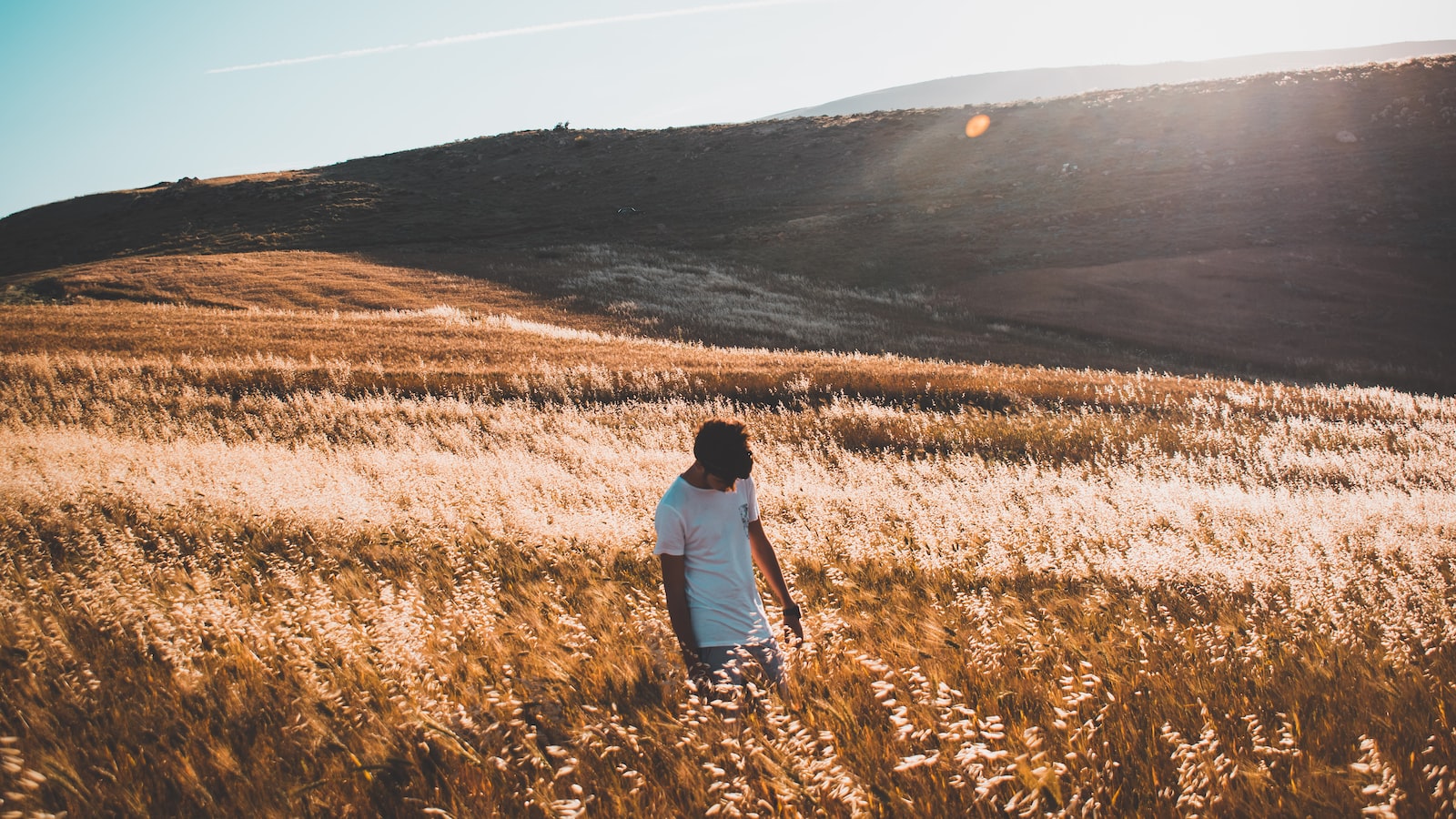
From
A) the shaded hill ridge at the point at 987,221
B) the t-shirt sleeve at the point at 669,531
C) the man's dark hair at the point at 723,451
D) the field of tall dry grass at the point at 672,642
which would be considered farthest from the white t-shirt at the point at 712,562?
the shaded hill ridge at the point at 987,221

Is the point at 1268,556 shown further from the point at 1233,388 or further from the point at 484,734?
the point at 1233,388

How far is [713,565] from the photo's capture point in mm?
3836

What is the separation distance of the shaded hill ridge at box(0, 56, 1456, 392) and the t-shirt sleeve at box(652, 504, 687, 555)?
26.3 m

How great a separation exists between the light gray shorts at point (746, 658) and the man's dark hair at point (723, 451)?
83 centimetres

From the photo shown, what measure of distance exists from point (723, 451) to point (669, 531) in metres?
0.47

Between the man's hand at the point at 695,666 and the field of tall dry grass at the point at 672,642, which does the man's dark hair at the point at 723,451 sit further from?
the field of tall dry grass at the point at 672,642

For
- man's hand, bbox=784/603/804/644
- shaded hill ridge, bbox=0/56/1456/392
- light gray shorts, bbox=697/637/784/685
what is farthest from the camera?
shaded hill ridge, bbox=0/56/1456/392

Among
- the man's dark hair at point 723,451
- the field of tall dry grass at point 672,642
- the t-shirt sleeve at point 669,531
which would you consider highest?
the man's dark hair at point 723,451

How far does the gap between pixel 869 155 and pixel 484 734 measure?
8521 centimetres

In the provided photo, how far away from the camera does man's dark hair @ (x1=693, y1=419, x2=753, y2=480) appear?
3.65m

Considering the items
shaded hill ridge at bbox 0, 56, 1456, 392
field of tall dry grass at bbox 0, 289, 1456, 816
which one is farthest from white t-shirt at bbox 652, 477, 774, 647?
shaded hill ridge at bbox 0, 56, 1456, 392

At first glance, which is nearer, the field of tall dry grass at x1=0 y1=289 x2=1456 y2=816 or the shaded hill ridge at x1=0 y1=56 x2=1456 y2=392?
the field of tall dry grass at x1=0 y1=289 x2=1456 y2=816

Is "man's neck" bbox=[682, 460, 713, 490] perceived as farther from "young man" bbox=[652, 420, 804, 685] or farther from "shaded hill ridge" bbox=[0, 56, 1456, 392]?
"shaded hill ridge" bbox=[0, 56, 1456, 392]

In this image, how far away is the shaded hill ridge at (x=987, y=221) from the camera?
112 feet
